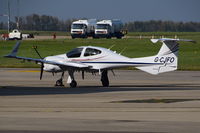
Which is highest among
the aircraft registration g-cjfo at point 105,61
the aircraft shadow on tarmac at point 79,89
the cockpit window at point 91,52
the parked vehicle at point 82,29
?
the cockpit window at point 91,52

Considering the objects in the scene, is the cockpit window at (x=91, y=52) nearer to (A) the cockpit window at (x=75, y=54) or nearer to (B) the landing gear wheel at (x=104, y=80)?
(A) the cockpit window at (x=75, y=54)

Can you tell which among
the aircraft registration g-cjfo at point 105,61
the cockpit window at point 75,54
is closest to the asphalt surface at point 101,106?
the aircraft registration g-cjfo at point 105,61

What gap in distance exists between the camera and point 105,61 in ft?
126

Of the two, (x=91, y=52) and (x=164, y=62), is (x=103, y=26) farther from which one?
(x=164, y=62)

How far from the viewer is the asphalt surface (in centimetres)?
2180

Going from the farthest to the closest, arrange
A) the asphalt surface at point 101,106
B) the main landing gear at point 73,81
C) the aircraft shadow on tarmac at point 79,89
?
the main landing gear at point 73,81, the aircraft shadow on tarmac at point 79,89, the asphalt surface at point 101,106

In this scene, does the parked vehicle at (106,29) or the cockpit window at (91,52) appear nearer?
the cockpit window at (91,52)

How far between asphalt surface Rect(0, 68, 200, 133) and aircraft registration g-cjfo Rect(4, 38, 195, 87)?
94cm

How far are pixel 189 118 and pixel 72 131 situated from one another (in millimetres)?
4654

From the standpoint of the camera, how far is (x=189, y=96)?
32.2 meters

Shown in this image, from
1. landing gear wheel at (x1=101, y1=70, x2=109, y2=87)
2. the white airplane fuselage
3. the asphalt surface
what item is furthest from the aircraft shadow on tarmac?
the white airplane fuselage

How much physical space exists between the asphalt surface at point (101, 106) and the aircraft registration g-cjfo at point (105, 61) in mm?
937

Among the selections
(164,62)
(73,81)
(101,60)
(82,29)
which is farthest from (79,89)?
(82,29)

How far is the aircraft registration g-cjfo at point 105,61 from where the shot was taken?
3766cm
